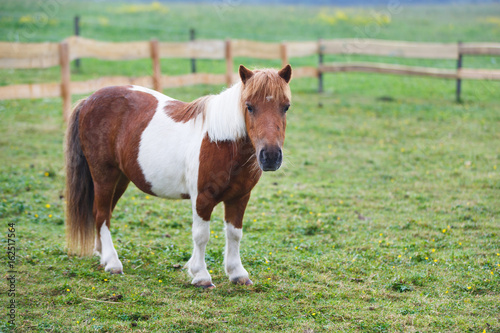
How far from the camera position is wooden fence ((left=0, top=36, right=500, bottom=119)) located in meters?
9.49

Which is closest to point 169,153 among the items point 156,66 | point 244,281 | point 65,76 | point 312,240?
point 244,281

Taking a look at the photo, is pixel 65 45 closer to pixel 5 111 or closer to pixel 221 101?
pixel 5 111

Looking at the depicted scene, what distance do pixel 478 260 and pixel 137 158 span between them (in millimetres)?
3512

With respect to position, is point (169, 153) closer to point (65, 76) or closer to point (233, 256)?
point (233, 256)

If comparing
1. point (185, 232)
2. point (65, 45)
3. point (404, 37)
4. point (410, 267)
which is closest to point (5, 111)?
point (65, 45)

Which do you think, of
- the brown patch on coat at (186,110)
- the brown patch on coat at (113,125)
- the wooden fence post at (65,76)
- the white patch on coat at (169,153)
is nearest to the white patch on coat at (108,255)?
the brown patch on coat at (113,125)

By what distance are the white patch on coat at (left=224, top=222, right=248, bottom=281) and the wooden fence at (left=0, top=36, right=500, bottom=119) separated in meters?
6.23

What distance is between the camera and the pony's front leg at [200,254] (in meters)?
4.33

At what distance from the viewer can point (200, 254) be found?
14.5ft

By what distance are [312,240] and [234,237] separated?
4.68ft

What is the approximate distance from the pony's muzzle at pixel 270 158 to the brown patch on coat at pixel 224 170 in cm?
41

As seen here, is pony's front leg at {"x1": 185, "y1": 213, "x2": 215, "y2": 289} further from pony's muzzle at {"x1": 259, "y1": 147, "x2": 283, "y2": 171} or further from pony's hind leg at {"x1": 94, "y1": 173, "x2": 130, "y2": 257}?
pony's hind leg at {"x1": 94, "y1": 173, "x2": 130, "y2": 257}

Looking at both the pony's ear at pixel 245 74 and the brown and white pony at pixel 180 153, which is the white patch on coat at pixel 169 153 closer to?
the brown and white pony at pixel 180 153

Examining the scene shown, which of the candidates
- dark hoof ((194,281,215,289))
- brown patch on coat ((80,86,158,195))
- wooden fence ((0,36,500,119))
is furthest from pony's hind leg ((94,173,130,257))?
wooden fence ((0,36,500,119))
